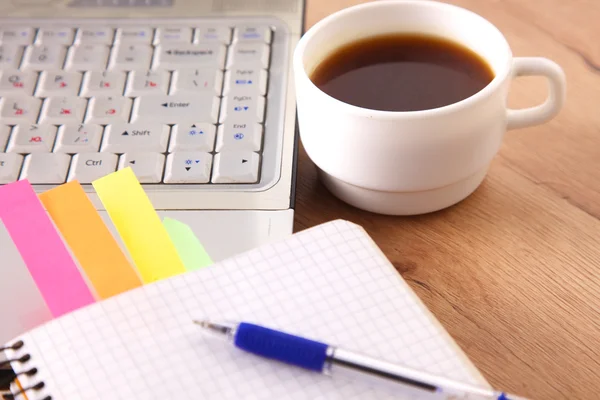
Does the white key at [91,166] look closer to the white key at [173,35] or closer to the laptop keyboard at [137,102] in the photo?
the laptop keyboard at [137,102]

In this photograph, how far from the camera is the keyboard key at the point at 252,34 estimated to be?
1.83 feet

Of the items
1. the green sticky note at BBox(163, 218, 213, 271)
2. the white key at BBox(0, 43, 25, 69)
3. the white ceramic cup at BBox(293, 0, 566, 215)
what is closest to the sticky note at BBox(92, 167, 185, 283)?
the green sticky note at BBox(163, 218, 213, 271)

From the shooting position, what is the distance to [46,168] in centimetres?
47

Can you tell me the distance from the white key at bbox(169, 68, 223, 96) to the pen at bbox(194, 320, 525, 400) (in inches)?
9.5

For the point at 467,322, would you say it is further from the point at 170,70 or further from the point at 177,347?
the point at 170,70

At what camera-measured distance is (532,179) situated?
49cm

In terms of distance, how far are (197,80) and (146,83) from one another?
36 mm

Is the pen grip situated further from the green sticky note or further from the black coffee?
the black coffee

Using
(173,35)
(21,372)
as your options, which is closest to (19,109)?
(173,35)

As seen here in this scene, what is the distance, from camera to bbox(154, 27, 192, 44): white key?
0.56 m

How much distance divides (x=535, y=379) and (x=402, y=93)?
0.18 m

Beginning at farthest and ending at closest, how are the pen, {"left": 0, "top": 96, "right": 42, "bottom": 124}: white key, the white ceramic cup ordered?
{"left": 0, "top": 96, "right": 42, "bottom": 124}: white key
the white ceramic cup
the pen

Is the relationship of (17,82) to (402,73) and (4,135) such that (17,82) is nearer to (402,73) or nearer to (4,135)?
(4,135)

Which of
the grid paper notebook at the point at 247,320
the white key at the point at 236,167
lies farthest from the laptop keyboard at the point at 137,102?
the grid paper notebook at the point at 247,320
